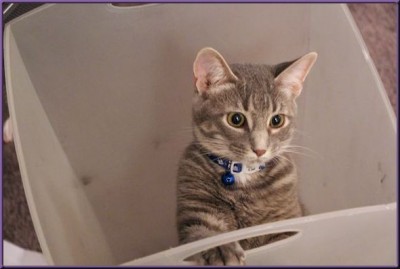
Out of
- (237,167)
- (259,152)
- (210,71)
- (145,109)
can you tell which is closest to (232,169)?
(237,167)

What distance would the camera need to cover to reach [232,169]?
1109mm

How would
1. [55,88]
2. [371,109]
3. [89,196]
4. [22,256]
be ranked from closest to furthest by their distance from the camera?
1. [22,256]
2. [371,109]
3. [55,88]
4. [89,196]

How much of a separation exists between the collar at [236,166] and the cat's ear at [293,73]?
22cm

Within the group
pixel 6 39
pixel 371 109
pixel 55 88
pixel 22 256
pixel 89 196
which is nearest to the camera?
pixel 22 256

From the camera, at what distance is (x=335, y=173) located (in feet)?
4.54

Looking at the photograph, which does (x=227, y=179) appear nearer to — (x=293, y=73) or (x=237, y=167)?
(x=237, y=167)

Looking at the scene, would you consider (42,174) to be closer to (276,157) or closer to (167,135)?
(167,135)

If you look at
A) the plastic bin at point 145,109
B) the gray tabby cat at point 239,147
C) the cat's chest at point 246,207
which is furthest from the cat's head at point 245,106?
the plastic bin at point 145,109

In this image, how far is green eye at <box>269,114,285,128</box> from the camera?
1092 millimetres

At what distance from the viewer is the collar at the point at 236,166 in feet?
3.60

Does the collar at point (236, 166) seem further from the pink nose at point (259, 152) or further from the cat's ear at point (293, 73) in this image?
the cat's ear at point (293, 73)

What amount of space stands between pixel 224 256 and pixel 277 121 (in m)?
0.43

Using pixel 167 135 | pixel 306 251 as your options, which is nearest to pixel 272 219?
pixel 306 251

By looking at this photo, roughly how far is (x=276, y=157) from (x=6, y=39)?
75cm
